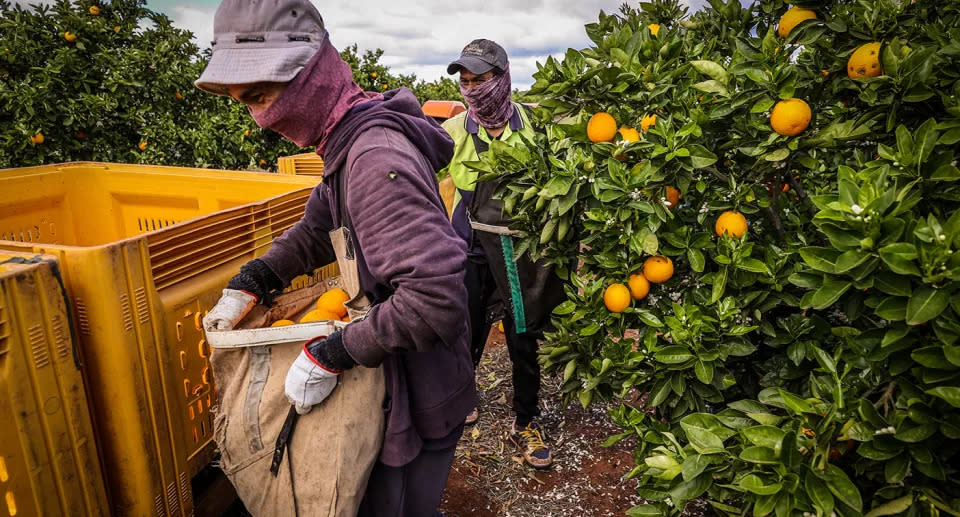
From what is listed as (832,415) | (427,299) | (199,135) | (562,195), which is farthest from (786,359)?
(199,135)

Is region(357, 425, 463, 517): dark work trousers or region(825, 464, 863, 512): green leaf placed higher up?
region(825, 464, 863, 512): green leaf

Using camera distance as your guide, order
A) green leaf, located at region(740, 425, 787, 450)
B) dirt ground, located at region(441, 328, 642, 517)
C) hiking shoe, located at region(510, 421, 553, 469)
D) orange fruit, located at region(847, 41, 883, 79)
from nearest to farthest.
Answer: green leaf, located at region(740, 425, 787, 450)
orange fruit, located at region(847, 41, 883, 79)
dirt ground, located at region(441, 328, 642, 517)
hiking shoe, located at region(510, 421, 553, 469)

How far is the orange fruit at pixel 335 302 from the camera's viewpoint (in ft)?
6.14

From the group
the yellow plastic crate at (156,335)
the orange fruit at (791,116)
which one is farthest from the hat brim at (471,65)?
the orange fruit at (791,116)

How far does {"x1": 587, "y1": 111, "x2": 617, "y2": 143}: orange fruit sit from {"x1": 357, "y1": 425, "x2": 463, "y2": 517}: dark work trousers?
111cm

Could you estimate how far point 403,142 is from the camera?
155cm

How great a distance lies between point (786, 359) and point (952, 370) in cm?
66

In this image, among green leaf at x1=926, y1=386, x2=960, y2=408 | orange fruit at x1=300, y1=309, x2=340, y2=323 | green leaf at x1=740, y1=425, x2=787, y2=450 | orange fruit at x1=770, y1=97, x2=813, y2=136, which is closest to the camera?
green leaf at x1=926, y1=386, x2=960, y2=408

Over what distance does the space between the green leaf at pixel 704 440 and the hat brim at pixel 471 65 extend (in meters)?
2.46

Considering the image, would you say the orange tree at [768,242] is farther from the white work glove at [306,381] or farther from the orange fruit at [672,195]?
the white work glove at [306,381]

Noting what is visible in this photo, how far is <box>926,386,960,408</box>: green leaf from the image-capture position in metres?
0.96

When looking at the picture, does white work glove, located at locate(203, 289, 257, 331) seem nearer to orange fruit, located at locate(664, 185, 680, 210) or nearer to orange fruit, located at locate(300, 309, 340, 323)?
orange fruit, located at locate(300, 309, 340, 323)

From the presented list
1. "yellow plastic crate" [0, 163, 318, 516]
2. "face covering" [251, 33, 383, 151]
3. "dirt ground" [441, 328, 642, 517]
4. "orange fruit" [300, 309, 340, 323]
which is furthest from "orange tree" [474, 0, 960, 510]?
"dirt ground" [441, 328, 642, 517]

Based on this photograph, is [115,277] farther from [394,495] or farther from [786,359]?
[786,359]
